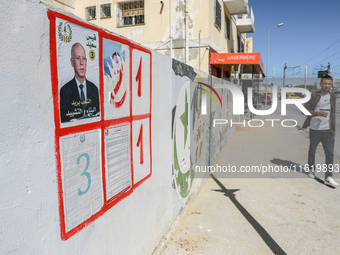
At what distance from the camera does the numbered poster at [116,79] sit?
1.92 meters

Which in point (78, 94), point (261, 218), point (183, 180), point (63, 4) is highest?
point (63, 4)

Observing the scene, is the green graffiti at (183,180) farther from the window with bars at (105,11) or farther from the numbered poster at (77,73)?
the window with bars at (105,11)

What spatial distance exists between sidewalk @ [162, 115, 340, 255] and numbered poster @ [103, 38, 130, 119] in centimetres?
185

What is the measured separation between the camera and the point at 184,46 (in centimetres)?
1327

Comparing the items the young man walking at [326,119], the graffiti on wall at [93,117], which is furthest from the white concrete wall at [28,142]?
the young man walking at [326,119]

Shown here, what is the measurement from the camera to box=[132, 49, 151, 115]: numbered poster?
2352 millimetres

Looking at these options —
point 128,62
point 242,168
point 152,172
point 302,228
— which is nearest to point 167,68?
point 128,62

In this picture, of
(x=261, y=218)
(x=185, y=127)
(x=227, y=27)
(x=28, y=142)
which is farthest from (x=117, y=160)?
(x=227, y=27)

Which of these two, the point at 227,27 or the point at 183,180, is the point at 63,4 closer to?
the point at 183,180

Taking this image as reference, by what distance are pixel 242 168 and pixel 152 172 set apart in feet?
14.2

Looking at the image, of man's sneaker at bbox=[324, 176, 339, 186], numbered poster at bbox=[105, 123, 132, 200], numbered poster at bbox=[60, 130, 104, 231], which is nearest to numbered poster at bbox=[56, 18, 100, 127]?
numbered poster at bbox=[60, 130, 104, 231]

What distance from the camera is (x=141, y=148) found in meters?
2.52

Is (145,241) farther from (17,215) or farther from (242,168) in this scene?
(242,168)

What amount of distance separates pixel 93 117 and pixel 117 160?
18.2 inches
